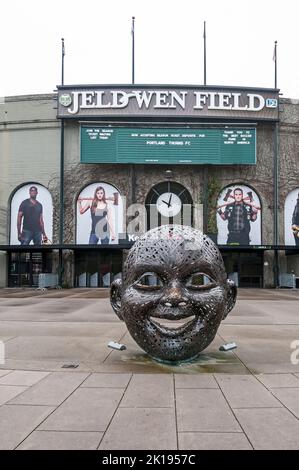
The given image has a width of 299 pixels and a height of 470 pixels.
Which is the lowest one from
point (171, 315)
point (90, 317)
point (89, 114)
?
point (90, 317)

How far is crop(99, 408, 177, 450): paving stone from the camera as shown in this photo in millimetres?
3791

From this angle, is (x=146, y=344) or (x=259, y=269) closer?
(x=146, y=344)

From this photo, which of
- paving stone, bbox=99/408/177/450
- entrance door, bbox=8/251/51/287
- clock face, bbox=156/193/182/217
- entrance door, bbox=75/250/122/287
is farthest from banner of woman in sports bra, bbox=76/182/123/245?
paving stone, bbox=99/408/177/450

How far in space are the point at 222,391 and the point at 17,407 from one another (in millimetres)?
2525

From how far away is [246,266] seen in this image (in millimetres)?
35188

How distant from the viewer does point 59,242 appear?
34.2 m

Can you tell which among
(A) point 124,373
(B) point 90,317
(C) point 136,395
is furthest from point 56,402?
(B) point 90,317

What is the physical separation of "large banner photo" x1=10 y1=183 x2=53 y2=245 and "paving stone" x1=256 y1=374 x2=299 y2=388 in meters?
29.7

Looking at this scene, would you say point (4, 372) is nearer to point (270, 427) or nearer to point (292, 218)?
point (270, 427)

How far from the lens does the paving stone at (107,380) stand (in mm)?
5855

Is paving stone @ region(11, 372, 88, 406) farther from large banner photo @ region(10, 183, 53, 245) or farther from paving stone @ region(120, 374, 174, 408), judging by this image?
large banner photo @ region(10, 183, 53, 245)

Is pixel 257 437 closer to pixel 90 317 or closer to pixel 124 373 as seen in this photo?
pixel 124 373

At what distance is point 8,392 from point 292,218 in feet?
106
